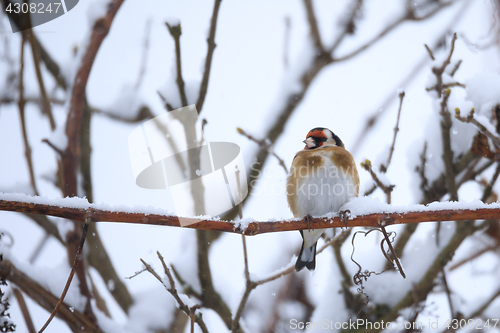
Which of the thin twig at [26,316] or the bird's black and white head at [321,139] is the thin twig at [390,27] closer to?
the bird's black and white head at [321,139]

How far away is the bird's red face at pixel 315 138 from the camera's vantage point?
3088 mm

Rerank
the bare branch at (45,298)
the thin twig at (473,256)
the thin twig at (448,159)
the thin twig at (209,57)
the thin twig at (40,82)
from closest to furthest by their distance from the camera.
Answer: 1. the bare branch at (45,298)
2. the thin twig at (209,57)
3. the thin twig at (40,82)
4. the thin twig at (448,159)
5. the thin twig at (473,256)

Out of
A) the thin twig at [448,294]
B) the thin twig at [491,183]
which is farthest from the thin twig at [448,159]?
the thin twig at [448,294]

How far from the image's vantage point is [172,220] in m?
1.48

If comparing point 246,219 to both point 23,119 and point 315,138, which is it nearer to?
point 315,138

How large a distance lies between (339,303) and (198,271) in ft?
3.78

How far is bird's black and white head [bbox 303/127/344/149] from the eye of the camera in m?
3.09

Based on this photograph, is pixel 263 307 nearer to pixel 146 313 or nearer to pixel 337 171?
pixel 146 313

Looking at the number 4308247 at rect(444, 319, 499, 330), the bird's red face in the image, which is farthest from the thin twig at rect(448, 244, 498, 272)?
the bird's red face

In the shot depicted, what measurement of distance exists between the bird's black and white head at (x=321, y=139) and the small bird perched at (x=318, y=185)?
0.11 meters

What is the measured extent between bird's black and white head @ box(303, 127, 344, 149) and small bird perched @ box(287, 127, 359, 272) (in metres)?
0.11

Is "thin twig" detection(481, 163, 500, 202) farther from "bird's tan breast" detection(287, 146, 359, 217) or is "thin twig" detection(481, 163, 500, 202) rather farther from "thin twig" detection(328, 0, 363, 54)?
"thin twig" detection(328, 0, 363, 54)

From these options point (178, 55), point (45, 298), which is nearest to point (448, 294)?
point (178, 55)

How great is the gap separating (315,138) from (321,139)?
49mm
